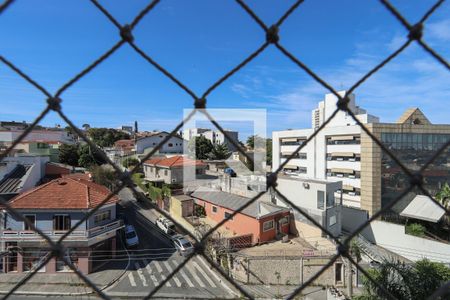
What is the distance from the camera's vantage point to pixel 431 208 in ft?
32.7

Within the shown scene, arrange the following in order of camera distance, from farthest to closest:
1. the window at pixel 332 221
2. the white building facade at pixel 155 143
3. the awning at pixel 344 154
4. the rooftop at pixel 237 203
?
the white building facade at pixel 155 143 → the awning at pixel 344 154 → the window at pixel 332 221 → the rooftop at pixel 237 203

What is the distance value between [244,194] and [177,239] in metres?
3.65

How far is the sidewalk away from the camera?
6.80 metres

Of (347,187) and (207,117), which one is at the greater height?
(207,117)

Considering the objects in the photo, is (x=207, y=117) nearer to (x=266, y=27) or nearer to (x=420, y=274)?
(x=266, y=27)

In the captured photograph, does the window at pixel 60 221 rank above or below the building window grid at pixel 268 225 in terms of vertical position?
above

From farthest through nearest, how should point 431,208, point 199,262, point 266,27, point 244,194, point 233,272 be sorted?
1. point 244,194
2. point 431,208
3. point 199,262
4. point 233,272
5. point 266,27

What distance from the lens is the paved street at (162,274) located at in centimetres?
685

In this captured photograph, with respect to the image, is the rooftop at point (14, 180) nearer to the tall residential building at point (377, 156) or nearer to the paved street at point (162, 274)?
the paved street at point (162, 274)

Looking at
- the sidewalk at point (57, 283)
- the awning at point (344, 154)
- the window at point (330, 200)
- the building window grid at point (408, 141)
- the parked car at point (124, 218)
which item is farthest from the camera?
the awning at point (344, 154)

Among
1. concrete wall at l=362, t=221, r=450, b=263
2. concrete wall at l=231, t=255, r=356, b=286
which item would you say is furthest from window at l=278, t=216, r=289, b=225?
concrete wall at l=362, t=221, r=450, b=263

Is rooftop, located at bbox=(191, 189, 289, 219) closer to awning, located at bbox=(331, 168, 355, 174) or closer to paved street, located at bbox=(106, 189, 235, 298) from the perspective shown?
paved street, located at bbox=(106, 189, 235, 298)

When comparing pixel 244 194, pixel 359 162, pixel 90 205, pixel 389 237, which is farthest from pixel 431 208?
pixel 90 205

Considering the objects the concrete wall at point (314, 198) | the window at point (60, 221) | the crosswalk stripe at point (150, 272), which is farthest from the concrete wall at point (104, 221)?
the concrete wall at point (314, 198)
